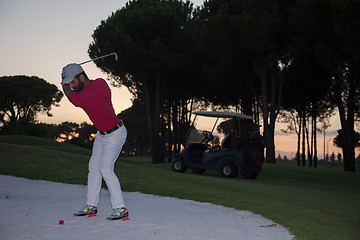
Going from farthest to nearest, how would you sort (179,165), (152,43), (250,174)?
(152,43), (179,165), (250,174)

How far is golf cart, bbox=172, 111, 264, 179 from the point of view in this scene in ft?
49.2

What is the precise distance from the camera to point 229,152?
50.2 feet

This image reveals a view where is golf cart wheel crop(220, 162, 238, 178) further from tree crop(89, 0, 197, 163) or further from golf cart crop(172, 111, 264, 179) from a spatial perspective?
tree crop(89, 0, 197, 163)

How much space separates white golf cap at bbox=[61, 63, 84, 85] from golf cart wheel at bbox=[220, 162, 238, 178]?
34.9 ft

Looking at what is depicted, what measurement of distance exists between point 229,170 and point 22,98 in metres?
42.2

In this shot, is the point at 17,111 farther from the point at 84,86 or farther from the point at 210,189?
the point at 84,86

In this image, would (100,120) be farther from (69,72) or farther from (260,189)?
(260,189)

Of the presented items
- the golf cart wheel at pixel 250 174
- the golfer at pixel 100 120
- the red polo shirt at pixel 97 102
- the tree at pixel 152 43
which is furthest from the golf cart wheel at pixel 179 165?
the tree at pixel 152 43

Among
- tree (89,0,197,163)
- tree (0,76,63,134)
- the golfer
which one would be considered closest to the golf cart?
the golfer

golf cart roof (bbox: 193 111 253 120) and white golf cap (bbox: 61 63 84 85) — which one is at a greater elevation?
golf cart roof (bbox: 193 111 253 120)

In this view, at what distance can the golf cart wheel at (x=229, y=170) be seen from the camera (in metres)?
15.3

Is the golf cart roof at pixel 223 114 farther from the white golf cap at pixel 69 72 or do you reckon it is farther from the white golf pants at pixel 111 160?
the white golf cap at pixel 69 72

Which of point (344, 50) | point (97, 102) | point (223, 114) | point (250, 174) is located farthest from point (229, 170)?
point (97, 102)

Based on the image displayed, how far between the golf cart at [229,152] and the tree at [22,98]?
133ft
